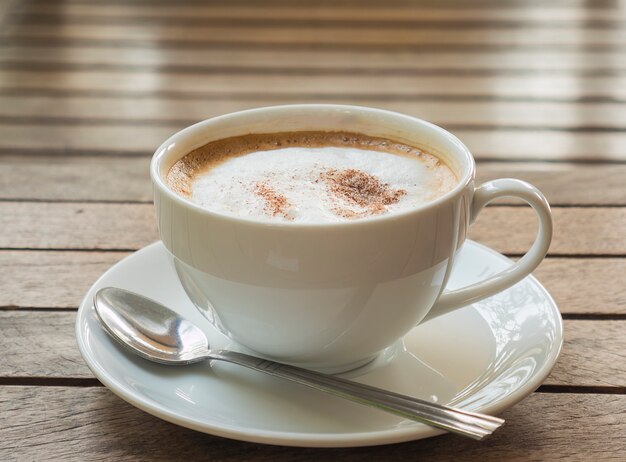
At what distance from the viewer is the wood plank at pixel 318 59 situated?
2592 mm

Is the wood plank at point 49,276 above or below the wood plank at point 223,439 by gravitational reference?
below

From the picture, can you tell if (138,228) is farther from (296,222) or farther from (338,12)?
(338,12)

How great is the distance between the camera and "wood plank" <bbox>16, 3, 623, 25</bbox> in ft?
10.1

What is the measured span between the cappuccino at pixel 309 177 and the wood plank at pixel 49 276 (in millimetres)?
212

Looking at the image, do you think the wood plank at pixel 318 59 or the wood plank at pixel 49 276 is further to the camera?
the wood plank at pixel 318 59

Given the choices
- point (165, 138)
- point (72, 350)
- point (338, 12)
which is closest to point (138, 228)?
point (72, 350)

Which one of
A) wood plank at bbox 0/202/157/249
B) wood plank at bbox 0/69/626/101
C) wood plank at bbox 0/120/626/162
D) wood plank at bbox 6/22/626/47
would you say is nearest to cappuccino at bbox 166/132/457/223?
wood plank at bbox 0/202/157/249

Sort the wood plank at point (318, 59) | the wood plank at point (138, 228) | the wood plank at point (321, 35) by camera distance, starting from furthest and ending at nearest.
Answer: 1. the wood plank at point (321, 35)
2. the wood plank at point (318, 59)
3. the wood plank at point (138, 228)

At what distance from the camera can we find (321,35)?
2.91 metres

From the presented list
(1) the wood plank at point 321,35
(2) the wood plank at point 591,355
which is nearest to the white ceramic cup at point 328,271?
(2) the wood plank at point 591,355

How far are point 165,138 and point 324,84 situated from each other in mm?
635

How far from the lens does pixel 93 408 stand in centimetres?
73

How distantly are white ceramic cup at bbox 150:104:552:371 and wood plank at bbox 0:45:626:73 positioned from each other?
1846mm

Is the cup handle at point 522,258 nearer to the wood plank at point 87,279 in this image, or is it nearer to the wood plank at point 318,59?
the wood plank at point 87,279
